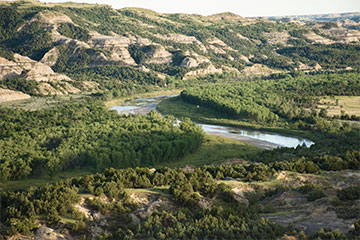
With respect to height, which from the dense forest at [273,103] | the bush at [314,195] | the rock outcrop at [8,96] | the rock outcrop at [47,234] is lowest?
the rock outcrop at [8,96]

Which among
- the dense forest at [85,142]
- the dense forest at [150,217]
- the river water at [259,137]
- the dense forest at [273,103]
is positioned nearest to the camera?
the dense forest at [150,217]

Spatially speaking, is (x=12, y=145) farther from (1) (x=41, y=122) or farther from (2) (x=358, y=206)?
(2) (x=358, y=206)

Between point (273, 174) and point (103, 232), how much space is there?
33044 mm

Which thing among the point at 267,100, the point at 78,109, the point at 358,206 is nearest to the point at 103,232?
the point at 358,206

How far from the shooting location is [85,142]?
106 meters

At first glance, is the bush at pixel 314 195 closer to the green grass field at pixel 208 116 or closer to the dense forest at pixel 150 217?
the dense forest at pixel 150 217

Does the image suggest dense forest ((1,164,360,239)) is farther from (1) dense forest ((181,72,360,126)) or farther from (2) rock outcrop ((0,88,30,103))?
(2) rock outcrop ((0,88,30,103))

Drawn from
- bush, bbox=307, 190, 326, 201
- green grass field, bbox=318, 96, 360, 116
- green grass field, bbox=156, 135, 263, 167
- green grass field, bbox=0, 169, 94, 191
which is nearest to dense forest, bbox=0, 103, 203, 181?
green grass field, bbox=0, 169, 94, 191

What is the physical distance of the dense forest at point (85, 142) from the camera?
89688mm

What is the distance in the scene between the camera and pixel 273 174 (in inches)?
2606

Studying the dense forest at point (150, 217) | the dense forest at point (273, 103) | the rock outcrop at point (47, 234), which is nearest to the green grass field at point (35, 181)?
the dense forest at point (150, 217)

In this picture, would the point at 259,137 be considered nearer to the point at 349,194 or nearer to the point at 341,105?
the point at 341,105

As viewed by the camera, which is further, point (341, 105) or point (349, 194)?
point (341, 105)

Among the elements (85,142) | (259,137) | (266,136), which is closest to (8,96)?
(85,142)
